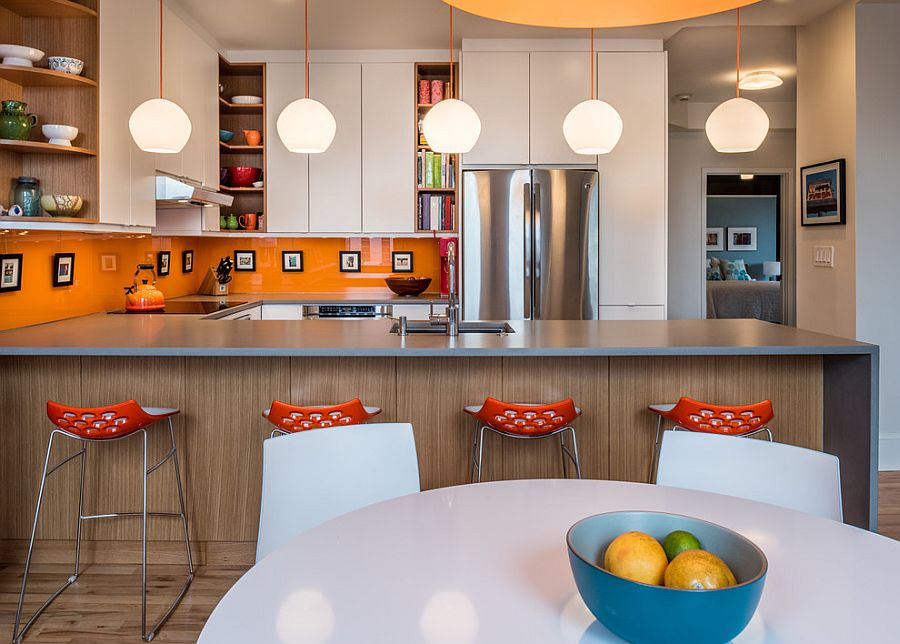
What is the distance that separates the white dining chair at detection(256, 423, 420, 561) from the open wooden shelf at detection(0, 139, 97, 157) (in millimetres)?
2109

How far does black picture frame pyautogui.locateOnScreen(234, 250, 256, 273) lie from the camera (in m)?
6.11

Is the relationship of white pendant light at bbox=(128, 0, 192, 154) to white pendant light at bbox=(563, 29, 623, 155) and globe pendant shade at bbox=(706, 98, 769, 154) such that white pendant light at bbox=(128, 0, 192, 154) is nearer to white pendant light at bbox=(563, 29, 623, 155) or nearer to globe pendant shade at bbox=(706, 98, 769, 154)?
white pendant light at bbox=(563, 29, 623, 155)

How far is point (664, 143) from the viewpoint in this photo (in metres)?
5.34

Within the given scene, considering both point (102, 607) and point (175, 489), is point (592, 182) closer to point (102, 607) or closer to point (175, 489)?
point (175, 489)

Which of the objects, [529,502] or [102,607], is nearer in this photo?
[529,502]

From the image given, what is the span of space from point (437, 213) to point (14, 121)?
9.78 ft

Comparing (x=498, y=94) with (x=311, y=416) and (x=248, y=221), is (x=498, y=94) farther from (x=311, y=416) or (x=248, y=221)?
(x=311, y=416)

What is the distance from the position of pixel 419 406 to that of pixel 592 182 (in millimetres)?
2516

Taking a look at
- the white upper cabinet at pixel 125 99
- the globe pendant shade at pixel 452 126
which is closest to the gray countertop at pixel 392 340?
the white upper cabinet at pixel 125 99

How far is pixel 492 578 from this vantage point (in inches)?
45.8

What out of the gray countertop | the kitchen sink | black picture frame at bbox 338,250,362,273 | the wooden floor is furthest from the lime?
black picture frame at bbox 338,250,362,273

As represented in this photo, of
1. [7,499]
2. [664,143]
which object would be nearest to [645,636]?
[7,499]

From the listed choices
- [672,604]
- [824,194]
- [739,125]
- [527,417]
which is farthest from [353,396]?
[824,194]

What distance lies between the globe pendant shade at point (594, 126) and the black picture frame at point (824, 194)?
6.69 feet
